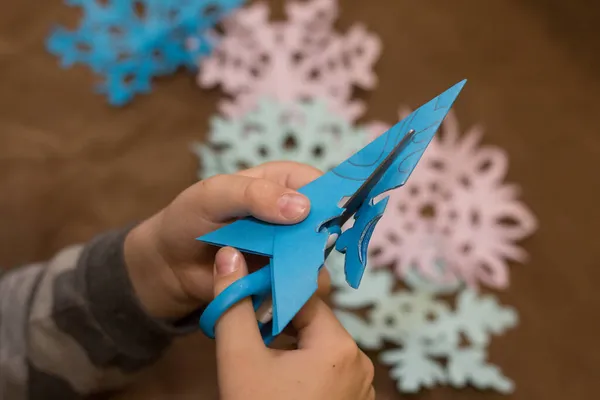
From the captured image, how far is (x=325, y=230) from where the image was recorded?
1.33 ft

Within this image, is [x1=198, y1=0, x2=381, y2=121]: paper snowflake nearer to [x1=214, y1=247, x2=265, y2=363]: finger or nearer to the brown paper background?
the brown paper background

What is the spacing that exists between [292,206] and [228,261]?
6 cm

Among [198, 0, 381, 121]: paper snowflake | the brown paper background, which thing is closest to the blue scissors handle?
the brown paper background

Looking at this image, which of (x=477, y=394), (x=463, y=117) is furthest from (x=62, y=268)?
(x=463, y=117)

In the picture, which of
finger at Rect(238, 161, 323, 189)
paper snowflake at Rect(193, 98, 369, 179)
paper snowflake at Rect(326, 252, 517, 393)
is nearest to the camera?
finger at Rect(238, 161, 323, 189)

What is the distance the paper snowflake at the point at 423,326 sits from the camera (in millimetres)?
699

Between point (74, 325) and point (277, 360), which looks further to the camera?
point (74, 325)

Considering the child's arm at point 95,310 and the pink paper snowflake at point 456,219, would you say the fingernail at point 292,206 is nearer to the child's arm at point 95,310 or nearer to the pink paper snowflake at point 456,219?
the child's arm at point 95,310

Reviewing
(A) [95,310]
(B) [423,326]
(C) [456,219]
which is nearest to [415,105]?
(C) [456,219]

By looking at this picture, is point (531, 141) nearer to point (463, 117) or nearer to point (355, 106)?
point (463, 117)

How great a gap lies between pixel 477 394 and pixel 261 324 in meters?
0.39

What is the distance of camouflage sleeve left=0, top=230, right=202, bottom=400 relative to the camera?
579 mm

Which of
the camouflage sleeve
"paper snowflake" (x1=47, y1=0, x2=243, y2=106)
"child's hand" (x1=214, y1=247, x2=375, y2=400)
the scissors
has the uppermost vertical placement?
"paper snowflake" (x1=47, y1=0, x2=243, y2=106)

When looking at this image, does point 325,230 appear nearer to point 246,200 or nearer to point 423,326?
point 246,200
